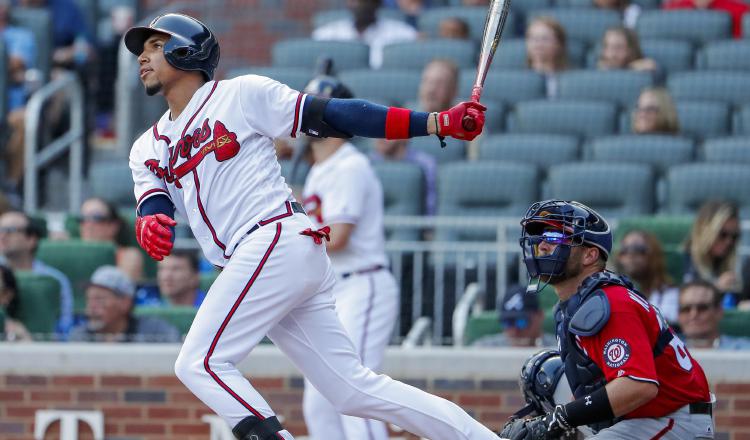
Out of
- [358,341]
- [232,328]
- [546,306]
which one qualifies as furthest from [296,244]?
[546,306]

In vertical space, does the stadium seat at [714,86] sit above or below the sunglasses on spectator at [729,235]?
above

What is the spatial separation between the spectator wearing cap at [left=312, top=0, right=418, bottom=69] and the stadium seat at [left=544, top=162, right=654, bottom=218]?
278cm

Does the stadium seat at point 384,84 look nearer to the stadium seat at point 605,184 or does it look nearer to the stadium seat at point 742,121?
the stadium seat at point 605,184

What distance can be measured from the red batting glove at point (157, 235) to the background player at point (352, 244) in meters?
1.73

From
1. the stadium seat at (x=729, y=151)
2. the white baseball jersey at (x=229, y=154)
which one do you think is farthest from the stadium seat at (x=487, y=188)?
the white baseball jersey at (x=229, y=154)

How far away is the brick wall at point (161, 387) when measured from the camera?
23.7 ft

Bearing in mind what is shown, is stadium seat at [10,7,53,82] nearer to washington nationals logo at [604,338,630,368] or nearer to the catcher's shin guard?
the catcher's shin guard

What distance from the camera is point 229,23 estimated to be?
12469mm

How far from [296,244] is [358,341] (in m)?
1.64

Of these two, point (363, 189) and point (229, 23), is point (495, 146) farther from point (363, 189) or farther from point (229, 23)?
point (229, 23)

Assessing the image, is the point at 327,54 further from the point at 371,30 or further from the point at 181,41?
the point at 181,41

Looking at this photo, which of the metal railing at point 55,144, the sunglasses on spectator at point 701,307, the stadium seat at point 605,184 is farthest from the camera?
the metal railing at point 55,144

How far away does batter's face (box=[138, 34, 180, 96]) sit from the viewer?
5258 millimetres

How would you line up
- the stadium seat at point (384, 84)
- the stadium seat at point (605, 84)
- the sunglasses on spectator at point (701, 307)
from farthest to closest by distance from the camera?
the stadium seat at point (384, 84)
the stadium seat at point (605, 84)
the sunglasses on spectator at point (701, 307)
